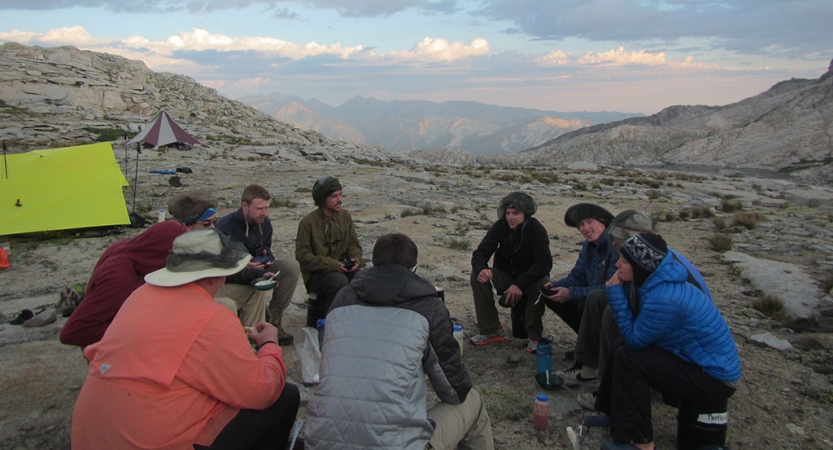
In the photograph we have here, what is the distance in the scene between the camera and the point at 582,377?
4.69 metres

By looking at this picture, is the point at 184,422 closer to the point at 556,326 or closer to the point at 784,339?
the point at 556,326

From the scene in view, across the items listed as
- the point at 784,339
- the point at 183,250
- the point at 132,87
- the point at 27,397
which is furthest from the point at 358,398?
the point at 132,87

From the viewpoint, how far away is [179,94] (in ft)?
178

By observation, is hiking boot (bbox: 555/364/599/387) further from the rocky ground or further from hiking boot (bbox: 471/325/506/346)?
hiking boot (bbox: 471/325/506/346)

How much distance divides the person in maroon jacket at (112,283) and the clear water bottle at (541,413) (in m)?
3.04

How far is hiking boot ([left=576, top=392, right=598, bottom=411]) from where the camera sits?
13.9ft

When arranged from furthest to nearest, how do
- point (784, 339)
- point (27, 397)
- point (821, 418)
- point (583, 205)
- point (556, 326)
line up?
point (556, 326)
point (784, 339)
point (583, 205)
point (27, 397)
point (821, 418)

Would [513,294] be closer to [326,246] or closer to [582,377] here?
[582,377]

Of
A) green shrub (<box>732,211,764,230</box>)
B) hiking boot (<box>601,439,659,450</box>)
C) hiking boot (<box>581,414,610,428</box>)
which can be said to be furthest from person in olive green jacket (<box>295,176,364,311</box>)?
green shrub (<box>732,211,764,230</box>)

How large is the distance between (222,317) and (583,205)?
11.7 feet

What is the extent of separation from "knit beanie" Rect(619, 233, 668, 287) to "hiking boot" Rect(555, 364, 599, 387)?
1478 millimetres

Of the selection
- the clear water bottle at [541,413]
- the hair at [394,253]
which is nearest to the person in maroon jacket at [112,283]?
the hair at [394,253]

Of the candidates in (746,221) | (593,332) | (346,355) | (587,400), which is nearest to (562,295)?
(593,332)

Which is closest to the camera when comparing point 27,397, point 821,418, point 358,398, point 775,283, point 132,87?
point 358,398
